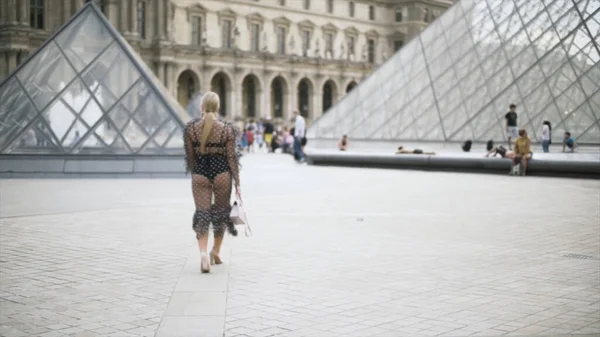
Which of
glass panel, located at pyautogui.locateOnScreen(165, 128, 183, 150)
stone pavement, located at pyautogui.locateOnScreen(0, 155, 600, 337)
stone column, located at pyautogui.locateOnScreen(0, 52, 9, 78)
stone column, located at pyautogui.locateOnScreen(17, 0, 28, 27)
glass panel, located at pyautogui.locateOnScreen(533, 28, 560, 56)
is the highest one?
stone column, located at pyautogui.locateOnScreen(17, 0, 28, 27)

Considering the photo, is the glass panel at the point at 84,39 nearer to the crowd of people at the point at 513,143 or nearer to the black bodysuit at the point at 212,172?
the crowd of people at the point at 513,143

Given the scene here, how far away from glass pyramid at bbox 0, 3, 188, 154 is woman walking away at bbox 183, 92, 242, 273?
11.7 meters

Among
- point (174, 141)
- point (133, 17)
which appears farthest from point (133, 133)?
point (133, 17)

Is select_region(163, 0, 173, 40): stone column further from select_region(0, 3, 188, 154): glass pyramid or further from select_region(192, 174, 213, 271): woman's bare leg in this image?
select_region(192, 174, 213, 271): woman's bare leg

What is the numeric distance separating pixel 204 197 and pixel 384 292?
6.32 feet

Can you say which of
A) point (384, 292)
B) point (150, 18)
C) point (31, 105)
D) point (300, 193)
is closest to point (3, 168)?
point (31, 105)

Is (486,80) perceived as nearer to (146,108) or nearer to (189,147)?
(146,108)

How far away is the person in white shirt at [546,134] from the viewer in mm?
23562

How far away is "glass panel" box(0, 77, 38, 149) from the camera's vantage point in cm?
1892

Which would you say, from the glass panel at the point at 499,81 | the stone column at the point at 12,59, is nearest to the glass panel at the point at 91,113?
the glass panel at the point at 499,81

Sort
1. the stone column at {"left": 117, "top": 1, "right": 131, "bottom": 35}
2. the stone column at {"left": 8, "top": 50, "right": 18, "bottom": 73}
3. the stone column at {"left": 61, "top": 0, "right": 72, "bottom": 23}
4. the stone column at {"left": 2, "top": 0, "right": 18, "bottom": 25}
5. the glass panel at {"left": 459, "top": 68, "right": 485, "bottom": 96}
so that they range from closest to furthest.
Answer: the glass panel at {"left": 459, "top": 68, "right": 485, "bottom": 96} → the stone column at {"left": 2, "top": 0, "right": 18, "bottom": 25} → the stone column at {"left": 8, "top": 50, "right": 18, "bottom": 73} → the stone column at {"left": 61, "top": 0, "right": 72, "bottom": 23} → the stone column at {"left": 117, "top": 1, "right": 131, "bottom": 35}

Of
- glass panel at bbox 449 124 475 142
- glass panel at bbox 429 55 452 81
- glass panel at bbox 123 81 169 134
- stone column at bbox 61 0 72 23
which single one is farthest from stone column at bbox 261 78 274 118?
glass panel at bbox 123 81 169 134

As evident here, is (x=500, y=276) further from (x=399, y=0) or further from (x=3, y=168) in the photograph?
(x=399, y=0)

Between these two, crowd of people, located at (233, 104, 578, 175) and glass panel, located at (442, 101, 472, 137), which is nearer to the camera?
crowd of people, located at (233, 104, 578, 175)
